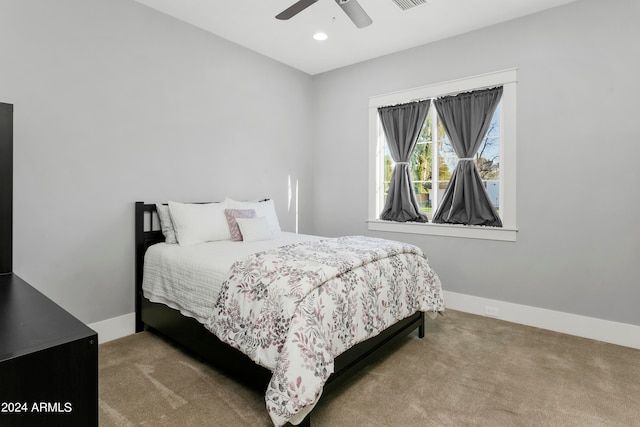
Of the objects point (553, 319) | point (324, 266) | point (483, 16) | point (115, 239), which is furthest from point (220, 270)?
point (483, 16)

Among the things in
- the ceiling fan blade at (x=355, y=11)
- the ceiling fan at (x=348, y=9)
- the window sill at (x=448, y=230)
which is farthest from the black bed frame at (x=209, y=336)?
the ceiling fan blade at (x=355, y=11)

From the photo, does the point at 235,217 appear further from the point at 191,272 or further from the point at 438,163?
the point at 438,163

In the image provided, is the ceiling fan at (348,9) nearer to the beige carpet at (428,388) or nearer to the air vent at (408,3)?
the air vent at (408,3)

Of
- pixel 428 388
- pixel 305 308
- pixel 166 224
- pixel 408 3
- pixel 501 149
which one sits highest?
pixel 408 3

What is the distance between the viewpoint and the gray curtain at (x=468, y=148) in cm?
332

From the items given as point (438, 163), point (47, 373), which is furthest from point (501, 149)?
point (47, 373)

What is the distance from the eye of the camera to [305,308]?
1713 millimetres

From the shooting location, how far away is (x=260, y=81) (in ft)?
13.0

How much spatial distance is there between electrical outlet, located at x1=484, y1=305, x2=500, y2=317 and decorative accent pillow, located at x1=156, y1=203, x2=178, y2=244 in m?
2.91

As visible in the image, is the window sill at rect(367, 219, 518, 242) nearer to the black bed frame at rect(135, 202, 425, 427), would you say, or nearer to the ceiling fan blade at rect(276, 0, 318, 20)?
the black bed frame at rect(135, 202, 425, 427)

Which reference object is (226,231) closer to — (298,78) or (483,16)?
(298,78)

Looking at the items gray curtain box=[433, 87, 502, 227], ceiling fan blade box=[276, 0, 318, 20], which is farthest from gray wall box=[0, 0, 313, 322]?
gray curtain box=[433, 87, 502, 227]

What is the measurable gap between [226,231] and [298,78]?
2430mm

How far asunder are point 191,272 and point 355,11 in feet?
6.81
